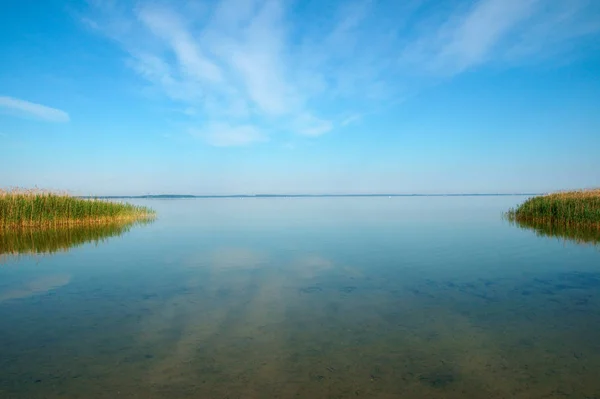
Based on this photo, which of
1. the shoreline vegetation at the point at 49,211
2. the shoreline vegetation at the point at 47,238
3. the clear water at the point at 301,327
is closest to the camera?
the clear water at the point at 301,327

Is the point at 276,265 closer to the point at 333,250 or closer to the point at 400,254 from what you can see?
the point at 333,250

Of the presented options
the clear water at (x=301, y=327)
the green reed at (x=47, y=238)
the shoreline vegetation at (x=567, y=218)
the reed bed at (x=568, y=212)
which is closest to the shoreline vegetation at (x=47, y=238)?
→ the green reed at (x=47, y=238)

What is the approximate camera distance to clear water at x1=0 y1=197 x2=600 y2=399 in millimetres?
4867

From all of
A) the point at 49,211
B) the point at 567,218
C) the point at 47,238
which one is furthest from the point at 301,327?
the point at 567,218

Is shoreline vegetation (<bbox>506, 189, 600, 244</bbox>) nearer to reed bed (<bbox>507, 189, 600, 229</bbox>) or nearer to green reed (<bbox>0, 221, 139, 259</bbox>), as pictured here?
reed bed (<bbox>507, 189, 600, 229</bbox>)

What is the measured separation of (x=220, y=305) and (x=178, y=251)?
8639 mm

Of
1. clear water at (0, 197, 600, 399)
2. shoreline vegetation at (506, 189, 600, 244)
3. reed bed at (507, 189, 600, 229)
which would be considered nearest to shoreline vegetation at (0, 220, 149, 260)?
clear water at (0, 197, 600, 399)

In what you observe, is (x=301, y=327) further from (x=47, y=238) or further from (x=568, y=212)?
(x=568, y=212)

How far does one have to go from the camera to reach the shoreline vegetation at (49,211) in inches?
901

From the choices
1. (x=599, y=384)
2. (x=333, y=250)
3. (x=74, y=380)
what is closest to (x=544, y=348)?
(x=599, y=384)

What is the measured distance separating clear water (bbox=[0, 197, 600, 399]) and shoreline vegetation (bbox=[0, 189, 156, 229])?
1151 cm

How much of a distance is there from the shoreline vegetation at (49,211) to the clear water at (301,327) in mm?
11508

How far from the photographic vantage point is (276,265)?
12945 mm

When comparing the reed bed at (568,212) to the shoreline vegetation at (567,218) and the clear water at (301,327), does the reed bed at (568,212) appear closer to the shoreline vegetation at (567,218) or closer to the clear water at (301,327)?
the shoreline vegetation at (567,218)
